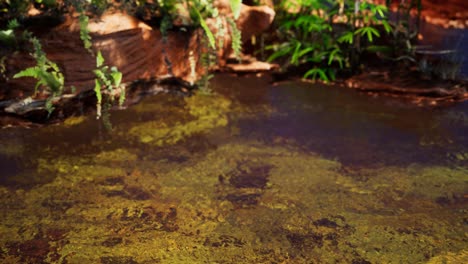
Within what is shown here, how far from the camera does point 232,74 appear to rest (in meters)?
6.84

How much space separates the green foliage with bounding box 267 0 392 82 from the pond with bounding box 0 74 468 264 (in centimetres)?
101

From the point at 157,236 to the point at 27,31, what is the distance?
2.95m

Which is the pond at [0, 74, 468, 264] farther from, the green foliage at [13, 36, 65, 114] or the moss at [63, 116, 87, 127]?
the green foliage at [13, 36, 65, 114]

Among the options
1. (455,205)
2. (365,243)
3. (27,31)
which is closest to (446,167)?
(455,205)

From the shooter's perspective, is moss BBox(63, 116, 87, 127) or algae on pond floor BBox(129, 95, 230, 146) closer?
algae on pond floor BBox(129, 95, 230, 146)

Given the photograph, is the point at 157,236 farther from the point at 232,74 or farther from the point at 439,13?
the point at 439,13

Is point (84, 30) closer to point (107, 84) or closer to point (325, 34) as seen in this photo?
point (107, 84)

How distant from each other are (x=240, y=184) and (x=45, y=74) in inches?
95.3

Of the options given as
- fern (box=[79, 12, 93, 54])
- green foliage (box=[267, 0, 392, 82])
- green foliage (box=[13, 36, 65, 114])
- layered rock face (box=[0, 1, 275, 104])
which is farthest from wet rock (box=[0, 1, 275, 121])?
green foliage (box=[267, 0, 392, 82])

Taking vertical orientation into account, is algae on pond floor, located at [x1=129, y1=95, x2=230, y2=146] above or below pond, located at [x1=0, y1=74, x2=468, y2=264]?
above

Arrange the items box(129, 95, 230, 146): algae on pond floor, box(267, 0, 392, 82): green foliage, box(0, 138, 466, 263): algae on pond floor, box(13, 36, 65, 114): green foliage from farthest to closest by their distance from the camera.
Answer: box(267, 0, 392, 82): green foliage < box(129, 95, 230, 146): algae on pond floor < box(13, 36, 65, 114): green foliage < box(0, 138, 466, 263): algae on pond floor

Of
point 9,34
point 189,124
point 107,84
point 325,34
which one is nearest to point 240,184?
point 189,124

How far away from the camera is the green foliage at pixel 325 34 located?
21.8 feet

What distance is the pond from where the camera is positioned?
3.17 meters
